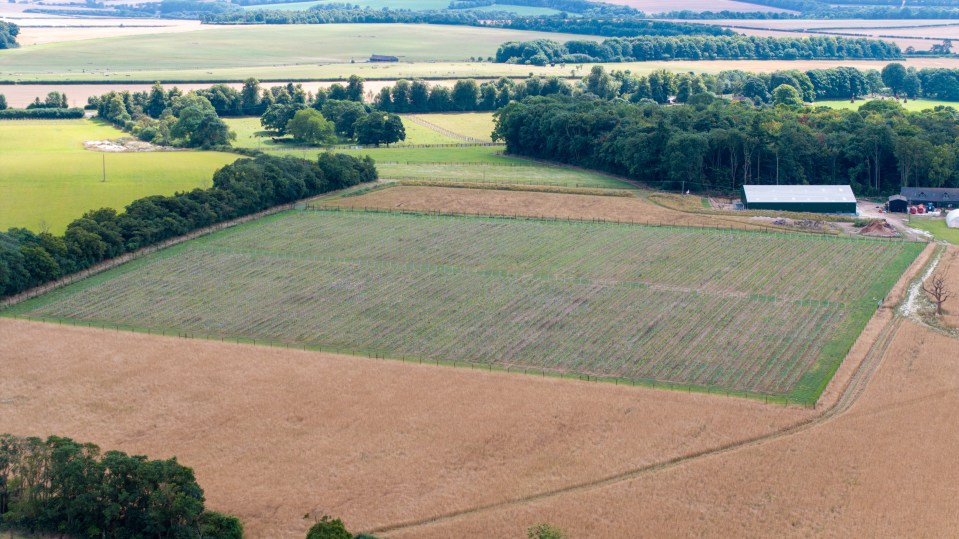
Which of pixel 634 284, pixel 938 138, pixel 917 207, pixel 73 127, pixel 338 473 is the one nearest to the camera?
pixel 338 473

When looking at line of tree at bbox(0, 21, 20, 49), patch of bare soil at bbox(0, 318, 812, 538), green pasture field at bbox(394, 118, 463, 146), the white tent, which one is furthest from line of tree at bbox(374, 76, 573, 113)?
patch of bare soil at bbox(0, 318, 812, 538)

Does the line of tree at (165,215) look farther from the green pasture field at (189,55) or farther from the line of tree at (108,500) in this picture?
the green pasture field at (189,55)

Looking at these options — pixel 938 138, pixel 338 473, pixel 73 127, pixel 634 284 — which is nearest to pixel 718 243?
pixel 634 284

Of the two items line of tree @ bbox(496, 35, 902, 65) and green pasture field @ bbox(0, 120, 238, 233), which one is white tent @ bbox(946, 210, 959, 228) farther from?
line of tree @ bbox(496, 35, 902, 65)

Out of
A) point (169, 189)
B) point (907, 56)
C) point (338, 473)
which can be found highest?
point (907, 56)

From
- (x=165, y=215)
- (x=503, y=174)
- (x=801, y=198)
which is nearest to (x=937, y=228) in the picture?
(x=801, y=198)

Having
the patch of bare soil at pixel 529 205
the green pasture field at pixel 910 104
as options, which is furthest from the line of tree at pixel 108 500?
the green pasture field at pixel 910 104

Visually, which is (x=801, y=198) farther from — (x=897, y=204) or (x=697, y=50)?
(x=697, y=50)

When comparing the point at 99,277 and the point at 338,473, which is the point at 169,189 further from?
the point at 338,473
